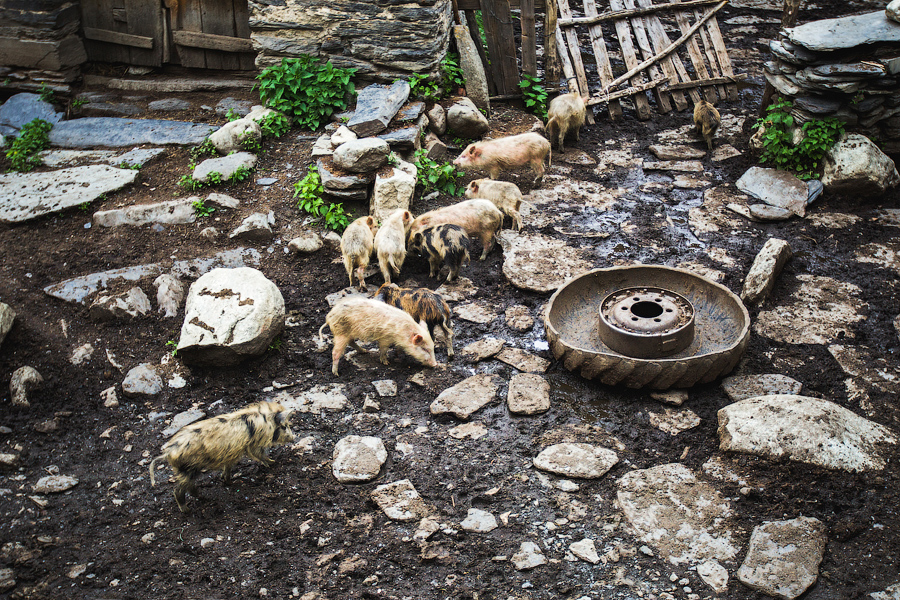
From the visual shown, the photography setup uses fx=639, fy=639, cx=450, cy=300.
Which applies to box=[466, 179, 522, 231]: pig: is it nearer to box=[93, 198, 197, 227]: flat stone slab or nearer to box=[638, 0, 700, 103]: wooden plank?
box=[93, 198, 197, 227]: flat stone slab

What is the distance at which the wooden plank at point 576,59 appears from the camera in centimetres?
982

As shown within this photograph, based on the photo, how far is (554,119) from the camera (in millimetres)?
8750

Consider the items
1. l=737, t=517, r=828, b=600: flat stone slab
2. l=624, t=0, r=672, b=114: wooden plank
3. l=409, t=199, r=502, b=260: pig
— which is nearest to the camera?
l=737, t=517, r=828, b=600: flat stone slab

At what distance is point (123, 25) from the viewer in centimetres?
924

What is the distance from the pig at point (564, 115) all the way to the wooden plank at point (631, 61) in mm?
1347

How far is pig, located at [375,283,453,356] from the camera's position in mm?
5401

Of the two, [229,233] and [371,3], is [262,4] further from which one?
[229,233]

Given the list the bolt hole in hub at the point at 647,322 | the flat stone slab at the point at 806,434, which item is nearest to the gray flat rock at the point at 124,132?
the bolt hole in hub at the point at 647,322

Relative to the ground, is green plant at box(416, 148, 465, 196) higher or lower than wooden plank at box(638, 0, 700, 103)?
lower

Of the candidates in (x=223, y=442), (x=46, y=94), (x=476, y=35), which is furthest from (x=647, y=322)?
(x=46, y=94)

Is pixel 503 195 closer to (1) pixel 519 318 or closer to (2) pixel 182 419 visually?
(1) pixel 519 318

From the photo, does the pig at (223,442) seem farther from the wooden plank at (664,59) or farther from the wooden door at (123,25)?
the wooden plank at (664,59)

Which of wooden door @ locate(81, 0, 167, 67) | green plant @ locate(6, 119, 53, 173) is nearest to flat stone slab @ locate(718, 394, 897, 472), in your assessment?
green plant @ locate(6, 119, 53, 173)

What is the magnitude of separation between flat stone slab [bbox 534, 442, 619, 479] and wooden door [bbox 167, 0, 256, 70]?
24.7ft
